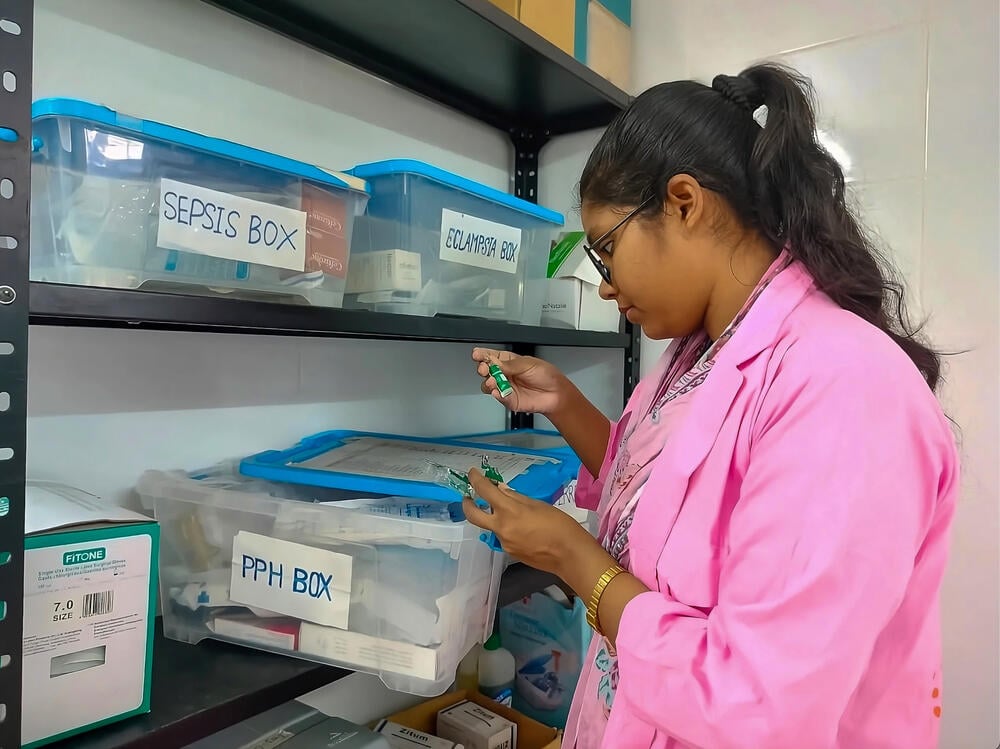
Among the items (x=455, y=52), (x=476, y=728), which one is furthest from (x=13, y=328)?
(x=476, y=728)

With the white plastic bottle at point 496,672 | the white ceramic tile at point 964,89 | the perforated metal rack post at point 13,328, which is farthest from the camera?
the white plastic bottle at point 496,672

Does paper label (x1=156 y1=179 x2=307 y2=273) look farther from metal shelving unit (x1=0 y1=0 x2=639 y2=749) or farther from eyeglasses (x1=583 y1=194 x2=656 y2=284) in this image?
eyeglasses (x1=583 y1=194 x2=656 y2=284)

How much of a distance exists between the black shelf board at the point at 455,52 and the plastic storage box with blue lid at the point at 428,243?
0.24 meters

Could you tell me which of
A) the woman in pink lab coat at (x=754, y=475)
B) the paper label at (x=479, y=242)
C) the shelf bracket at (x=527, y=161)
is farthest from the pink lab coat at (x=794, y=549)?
the shelf bracket at (x=527, y=161)

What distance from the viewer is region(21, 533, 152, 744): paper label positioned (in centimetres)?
62

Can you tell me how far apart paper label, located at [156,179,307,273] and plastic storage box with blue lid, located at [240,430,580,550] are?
0.92 ft

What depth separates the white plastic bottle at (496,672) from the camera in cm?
144

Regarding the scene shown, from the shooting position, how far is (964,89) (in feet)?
3.90

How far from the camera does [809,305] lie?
0.72m

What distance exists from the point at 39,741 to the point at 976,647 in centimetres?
131

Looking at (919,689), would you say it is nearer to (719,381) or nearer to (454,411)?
(719,381)

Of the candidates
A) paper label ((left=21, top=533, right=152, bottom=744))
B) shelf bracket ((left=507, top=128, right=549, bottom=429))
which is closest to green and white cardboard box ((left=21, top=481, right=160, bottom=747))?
paper label ((left=21, top=533, right=152, bottom=744))

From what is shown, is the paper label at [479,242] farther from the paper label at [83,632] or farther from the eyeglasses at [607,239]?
the paper label at [83,632]

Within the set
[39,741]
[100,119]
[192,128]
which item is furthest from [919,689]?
[192,128]
